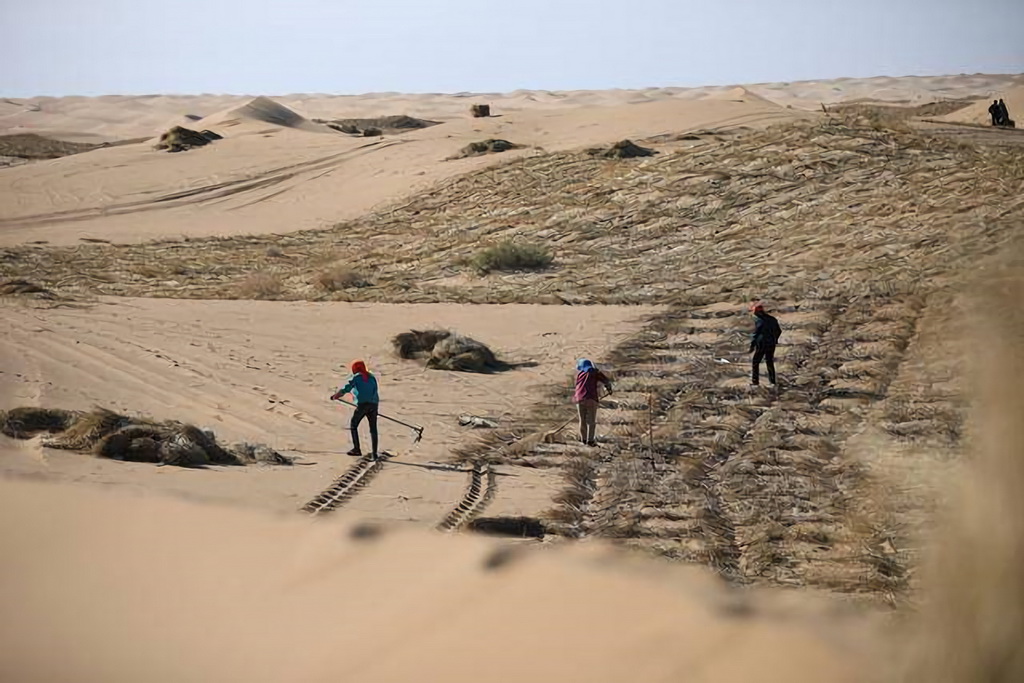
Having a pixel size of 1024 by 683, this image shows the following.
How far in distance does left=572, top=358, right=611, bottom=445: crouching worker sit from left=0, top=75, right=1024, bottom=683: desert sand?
0.43 m

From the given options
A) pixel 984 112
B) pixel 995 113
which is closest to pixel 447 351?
pixel 995 113

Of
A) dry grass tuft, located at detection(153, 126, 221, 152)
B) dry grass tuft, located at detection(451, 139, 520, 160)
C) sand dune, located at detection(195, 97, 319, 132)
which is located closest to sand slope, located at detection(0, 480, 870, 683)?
dry grass tuft, located at detection(451, 139, 520, 160)

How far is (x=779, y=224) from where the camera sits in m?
24.8

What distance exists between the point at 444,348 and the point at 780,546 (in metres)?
7.75

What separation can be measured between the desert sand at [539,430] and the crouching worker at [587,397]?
43 cm

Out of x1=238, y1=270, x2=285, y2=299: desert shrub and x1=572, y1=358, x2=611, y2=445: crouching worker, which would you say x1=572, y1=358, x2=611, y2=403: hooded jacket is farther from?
x1=238, y1=270, x2=285, y2=299: desert shrub

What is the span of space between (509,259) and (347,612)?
16824 mm

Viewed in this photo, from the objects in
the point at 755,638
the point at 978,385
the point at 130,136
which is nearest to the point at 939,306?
the point at 755,638

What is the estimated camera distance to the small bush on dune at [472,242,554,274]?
2367 cm

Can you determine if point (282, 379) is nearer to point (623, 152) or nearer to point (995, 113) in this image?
point (623, 152)

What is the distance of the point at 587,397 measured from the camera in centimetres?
1180

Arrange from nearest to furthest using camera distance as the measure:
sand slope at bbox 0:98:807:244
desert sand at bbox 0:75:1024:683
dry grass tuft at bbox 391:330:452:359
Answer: desert sand at bbox 0:75:1024:683 → dry grass tuft at bbox 391:330:452:359 → sand slope at bbox 0:98:807:244

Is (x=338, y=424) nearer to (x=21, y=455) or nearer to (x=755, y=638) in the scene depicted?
(x=21, y=455)

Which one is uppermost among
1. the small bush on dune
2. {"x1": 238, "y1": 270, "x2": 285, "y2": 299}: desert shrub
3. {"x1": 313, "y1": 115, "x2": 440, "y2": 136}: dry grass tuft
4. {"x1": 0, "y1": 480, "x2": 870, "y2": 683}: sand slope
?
{"x1": 0, "y1": 480, "x2": 870, "y2": 683}: sand slope
